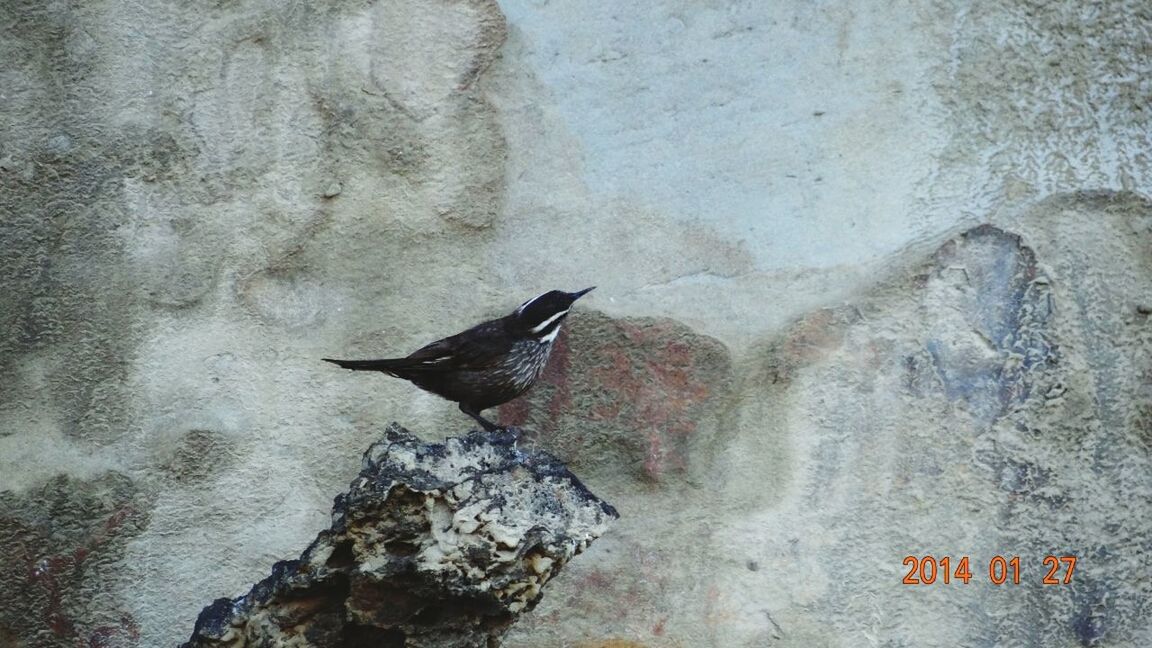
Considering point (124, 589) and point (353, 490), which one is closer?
point (353, 490)

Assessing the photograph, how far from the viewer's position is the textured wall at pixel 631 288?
4129 mm

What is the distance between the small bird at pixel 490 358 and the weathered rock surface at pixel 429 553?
0.70m

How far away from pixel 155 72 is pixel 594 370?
5.20ft

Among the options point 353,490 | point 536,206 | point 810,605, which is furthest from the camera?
point 536,206

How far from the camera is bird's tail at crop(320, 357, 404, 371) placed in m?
4.14

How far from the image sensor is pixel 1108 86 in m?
4.33

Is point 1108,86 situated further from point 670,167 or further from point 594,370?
point 594,370

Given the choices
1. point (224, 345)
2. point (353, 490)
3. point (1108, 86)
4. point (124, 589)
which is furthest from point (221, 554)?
point (1108, 86)
